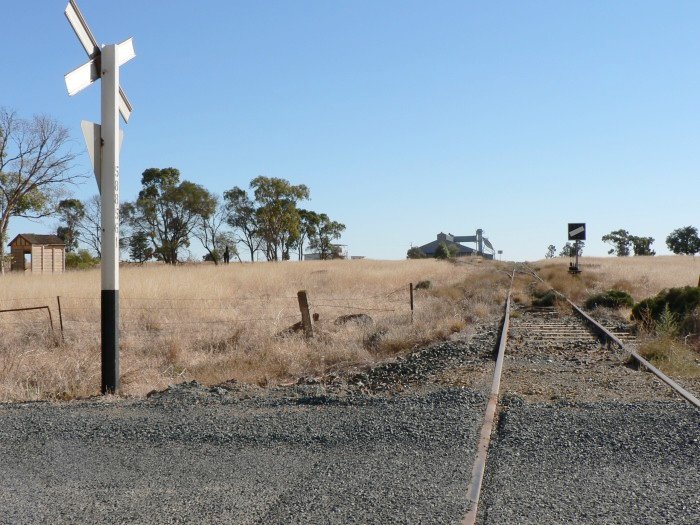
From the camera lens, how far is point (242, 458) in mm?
5219

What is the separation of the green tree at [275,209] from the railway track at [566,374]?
5800 cm

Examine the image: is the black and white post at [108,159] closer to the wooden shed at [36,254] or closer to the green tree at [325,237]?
the wooden shed at [36,254]

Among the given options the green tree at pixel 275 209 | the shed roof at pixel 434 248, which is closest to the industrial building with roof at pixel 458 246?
the shed roof at pixel 434 248

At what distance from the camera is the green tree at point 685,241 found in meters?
118

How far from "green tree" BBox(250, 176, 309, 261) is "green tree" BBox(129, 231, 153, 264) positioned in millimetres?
13056

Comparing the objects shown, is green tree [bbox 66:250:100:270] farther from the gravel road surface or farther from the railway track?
the gravel road surface

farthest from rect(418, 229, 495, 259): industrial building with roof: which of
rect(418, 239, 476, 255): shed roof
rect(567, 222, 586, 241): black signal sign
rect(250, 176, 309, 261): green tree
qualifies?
rect(567, 222, 586, 241): black signal sign

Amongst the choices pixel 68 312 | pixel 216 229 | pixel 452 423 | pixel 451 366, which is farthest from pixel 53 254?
pixel 452 423

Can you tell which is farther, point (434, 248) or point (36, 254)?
point (434, 248)

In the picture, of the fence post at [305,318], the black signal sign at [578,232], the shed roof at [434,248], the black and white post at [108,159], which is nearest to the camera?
the black and white post at [108,159]

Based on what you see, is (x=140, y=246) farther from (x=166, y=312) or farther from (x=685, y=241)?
(x=685, y=241)

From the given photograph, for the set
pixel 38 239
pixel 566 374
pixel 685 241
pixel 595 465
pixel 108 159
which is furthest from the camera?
pixel 685 241

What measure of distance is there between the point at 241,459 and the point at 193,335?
32.2 feet

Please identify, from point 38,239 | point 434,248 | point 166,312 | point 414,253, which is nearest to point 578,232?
point 166,312
